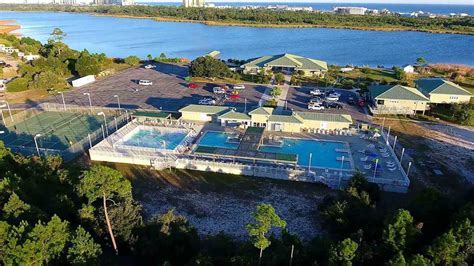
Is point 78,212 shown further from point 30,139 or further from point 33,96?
point 33,96

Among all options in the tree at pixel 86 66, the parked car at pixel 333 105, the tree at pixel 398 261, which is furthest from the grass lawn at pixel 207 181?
the tree at pixel 86 66

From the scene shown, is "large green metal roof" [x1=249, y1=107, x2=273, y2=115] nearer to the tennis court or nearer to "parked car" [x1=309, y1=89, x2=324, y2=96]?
"parked car" [x1=309, y1=89, x2=324, y2=96]

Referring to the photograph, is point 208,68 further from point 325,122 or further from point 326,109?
point 325,122

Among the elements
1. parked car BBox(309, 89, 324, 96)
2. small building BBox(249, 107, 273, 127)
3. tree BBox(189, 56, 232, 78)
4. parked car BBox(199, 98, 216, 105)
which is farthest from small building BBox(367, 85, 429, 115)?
tree BBox(189, 56, 232, 78)

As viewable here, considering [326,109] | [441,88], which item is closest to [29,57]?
[326,109]

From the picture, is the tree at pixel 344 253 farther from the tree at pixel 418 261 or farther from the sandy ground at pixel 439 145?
the sandy ground at pixel 439 145

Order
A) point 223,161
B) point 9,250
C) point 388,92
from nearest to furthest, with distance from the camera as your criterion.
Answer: point 9,250 < point 223,161 < point 388,92

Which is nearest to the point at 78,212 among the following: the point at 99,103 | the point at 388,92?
the point at 99,103
